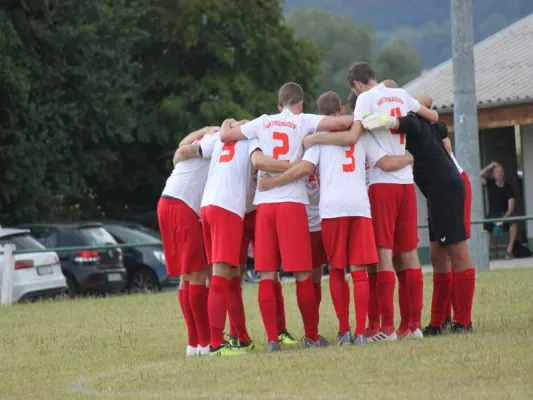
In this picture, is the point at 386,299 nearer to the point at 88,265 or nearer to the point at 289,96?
the point at 289,96

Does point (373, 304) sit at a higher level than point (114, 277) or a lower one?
higher

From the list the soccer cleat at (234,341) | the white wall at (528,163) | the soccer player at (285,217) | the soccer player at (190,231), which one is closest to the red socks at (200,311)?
the soccer player at (190,231)

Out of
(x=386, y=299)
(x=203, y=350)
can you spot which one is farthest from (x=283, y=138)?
(x=203, y=350)

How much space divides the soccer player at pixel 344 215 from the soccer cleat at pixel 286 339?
0.80 m

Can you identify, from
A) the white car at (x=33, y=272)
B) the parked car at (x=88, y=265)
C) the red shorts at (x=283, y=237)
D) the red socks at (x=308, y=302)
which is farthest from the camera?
the parked car at (x=88, y=265)

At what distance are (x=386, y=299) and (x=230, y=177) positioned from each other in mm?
1674

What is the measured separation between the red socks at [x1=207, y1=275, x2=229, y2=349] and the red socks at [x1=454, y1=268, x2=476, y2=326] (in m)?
2.03

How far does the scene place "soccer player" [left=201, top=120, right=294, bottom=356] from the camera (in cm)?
1169

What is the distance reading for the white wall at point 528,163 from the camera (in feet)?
97.7

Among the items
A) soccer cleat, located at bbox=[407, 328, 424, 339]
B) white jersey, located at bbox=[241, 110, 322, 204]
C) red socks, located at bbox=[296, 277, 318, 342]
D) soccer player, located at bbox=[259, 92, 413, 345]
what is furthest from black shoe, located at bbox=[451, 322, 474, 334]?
white jersey, located at bbox=[241, 110, 322, 204]

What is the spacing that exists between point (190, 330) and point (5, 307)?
9416mm

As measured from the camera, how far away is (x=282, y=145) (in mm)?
11719

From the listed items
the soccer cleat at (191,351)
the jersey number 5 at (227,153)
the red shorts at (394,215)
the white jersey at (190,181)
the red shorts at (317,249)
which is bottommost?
the soccer cleat at (191,351)

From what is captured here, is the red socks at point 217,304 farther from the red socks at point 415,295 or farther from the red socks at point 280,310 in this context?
the red socks at point 415,295
